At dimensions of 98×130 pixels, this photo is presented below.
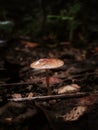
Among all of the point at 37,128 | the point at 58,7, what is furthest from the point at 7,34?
the point at 37,128

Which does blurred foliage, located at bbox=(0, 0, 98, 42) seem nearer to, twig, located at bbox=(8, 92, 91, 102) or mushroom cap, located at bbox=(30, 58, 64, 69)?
mushroom cap, located at bbox=(30, 58, 64, 69)

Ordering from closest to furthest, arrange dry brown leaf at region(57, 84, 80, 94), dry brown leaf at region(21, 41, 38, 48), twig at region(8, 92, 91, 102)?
1. twig at region(8, 92, 91, 102)
2. dry brown leaf at region(57, 84, 80, 94)
3. dry brown leaf at region(21, 41, 38, 48)

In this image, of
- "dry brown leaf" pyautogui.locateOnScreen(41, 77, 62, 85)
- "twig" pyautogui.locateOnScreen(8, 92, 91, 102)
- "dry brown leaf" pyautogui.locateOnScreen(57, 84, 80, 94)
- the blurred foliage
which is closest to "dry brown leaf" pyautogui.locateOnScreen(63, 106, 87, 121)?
"twig" pyautogui.locateOnScreen(8, 92, 91, 102)

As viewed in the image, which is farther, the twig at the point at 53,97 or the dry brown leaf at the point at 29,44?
the dry brown leaf at the point at 29,44

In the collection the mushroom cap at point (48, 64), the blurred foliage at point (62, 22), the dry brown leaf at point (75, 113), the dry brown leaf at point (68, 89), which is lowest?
the dry brown leaf at point (75, 113)

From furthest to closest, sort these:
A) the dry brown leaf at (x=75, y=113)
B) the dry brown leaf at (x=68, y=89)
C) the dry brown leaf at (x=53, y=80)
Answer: the dry brown leaf at (x=53, y=80) → the dry brown leaf at (x=68, y=89) → the dry brown leaf at (x=75, y=113)

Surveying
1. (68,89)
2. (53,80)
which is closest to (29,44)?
(53,80)

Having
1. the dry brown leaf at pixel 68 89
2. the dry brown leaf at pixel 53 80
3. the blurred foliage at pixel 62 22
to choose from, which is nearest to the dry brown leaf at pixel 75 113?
the dry brown leaf at pixel 68 89

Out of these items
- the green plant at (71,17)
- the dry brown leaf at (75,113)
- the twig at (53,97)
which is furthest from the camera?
the green plant at (71,17)

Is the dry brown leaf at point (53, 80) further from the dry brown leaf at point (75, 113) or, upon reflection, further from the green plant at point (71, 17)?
the green plant at point (71, 17)
